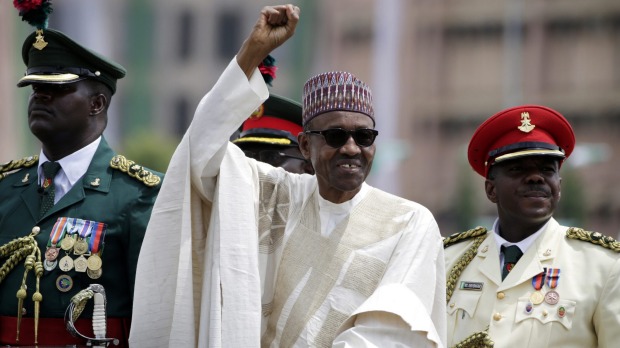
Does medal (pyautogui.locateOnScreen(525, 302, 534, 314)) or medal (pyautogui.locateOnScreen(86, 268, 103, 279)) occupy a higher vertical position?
medal (pyautogui.locateOnScreen(525, 302, 534, 314))

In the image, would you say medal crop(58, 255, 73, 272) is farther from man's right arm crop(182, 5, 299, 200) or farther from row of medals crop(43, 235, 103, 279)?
man's right arm crop(182, 5, 299, 200)

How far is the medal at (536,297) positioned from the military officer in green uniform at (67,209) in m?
1.87

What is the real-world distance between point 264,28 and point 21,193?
1.74 metres

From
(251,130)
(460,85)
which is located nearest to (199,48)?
(460,85)

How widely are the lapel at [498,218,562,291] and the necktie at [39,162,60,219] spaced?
2215 millimetres

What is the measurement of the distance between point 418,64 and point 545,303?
54835mm

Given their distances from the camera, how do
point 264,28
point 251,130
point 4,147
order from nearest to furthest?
point 264,28
point 251,130
point 4,147

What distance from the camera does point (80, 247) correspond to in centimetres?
649

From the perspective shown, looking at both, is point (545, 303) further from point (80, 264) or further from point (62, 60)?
point (62, 60)

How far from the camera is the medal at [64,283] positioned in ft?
21.2

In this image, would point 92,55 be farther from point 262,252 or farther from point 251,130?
point 251,130

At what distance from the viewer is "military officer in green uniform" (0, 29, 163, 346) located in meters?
6.47

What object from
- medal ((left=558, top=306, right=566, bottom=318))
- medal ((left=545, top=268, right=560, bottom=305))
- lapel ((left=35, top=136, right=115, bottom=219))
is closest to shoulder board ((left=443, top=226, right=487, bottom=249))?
medal ((left=545, top=268, right=560, bottom=305))

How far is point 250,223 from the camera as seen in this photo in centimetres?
581
